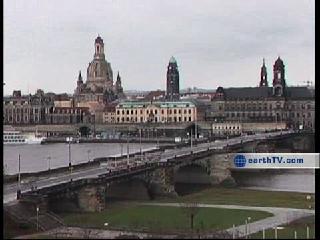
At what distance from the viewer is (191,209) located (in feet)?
64.8

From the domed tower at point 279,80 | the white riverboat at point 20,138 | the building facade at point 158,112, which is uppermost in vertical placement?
the domed tower at point 279,80

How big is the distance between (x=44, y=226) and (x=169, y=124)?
50.7 meters

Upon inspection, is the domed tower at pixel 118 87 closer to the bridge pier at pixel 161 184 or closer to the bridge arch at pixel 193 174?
the bridge arch at pixel 193 174

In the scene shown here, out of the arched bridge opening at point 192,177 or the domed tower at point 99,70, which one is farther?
the domed tower at point 99,70

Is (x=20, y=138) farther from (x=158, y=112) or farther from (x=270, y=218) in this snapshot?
(x=270, y=218)

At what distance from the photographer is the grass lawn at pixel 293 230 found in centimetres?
1537

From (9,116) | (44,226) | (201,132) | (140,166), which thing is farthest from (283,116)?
(44,226)

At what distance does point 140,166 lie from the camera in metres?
24.9

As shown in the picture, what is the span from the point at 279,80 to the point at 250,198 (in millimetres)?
45953

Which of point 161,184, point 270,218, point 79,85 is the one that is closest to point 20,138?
point 79,85

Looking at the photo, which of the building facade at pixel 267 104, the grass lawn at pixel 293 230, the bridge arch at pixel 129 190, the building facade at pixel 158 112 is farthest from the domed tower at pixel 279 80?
the grass lawn at pixel 293 230

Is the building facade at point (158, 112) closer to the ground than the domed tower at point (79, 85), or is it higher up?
closer to the ground

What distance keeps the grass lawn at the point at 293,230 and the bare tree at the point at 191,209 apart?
207 centimetres

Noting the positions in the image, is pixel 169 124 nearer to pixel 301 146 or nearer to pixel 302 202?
pixel 301 146
